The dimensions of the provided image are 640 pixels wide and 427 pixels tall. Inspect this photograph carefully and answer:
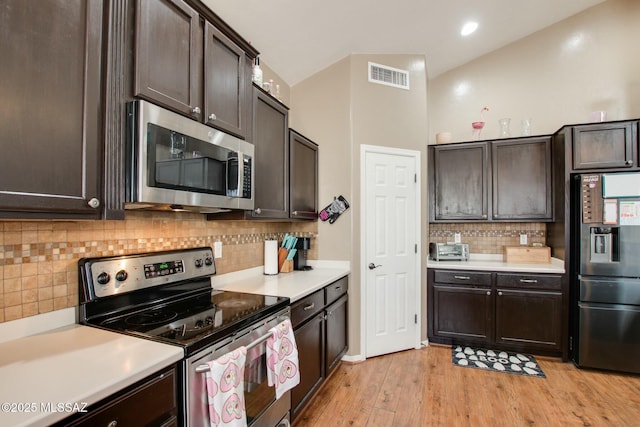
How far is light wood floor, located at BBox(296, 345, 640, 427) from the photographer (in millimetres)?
2072

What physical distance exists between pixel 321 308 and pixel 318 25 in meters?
2.30

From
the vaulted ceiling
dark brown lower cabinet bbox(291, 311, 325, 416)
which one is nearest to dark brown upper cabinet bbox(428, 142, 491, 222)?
the vaulted ceiling

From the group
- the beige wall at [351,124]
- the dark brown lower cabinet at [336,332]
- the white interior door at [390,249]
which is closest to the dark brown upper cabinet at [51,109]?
the dark brown lower cabinet at [336,332]

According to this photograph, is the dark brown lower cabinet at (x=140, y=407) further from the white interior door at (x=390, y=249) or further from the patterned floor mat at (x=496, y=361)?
the patterned floor mat at (x=496, y=361)

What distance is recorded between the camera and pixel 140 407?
0.95m

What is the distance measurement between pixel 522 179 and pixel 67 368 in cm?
389

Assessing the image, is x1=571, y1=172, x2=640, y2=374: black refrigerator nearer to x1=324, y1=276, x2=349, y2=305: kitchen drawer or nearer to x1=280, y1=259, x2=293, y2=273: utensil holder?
x1=324, y1=276, x2=349, y2=305: kitchen drawer

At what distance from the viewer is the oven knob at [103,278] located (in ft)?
4.42

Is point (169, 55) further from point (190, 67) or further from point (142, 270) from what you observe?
point (142, 270)

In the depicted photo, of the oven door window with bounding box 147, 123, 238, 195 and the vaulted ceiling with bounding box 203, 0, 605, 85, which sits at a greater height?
the vaulted ceiling with bounding box 203, 0, 605, 85

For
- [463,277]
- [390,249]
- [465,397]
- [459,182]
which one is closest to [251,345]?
[465,397]

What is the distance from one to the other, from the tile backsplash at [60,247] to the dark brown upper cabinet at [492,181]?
2.81 meters

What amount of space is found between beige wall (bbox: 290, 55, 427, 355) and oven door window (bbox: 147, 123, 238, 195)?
147cm

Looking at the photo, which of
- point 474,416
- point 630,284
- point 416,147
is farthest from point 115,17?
point 630,284
